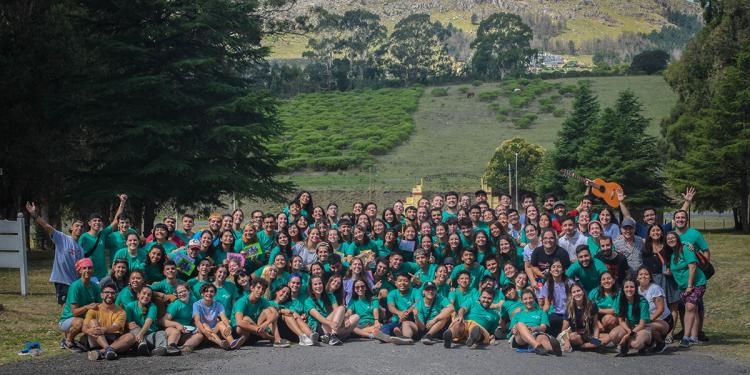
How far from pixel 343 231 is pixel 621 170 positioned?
35.5 m

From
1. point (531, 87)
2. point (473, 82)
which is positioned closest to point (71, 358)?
point (531, 87)

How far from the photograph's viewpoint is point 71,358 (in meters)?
11.3

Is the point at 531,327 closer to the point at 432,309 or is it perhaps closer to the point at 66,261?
the point at 432,309

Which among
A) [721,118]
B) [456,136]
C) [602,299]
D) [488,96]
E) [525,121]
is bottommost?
[602,299]

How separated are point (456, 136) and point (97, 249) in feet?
264

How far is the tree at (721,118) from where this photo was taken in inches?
1587

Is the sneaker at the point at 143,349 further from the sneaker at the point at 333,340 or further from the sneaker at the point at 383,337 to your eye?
the sneaker at the point at 383,337

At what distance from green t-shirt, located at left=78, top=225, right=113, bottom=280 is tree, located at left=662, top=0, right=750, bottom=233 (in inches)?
1213

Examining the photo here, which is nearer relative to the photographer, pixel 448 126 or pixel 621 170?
pixel 621 170

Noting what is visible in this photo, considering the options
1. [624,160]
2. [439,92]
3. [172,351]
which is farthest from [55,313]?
[439,92]

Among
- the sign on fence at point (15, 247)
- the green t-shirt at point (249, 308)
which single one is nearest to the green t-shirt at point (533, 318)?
the green t-shirt at point (249, 308)

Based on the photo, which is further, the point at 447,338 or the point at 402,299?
the point at 402,299

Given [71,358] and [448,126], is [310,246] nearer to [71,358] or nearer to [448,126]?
[71,358]

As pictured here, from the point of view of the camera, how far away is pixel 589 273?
471 inches
